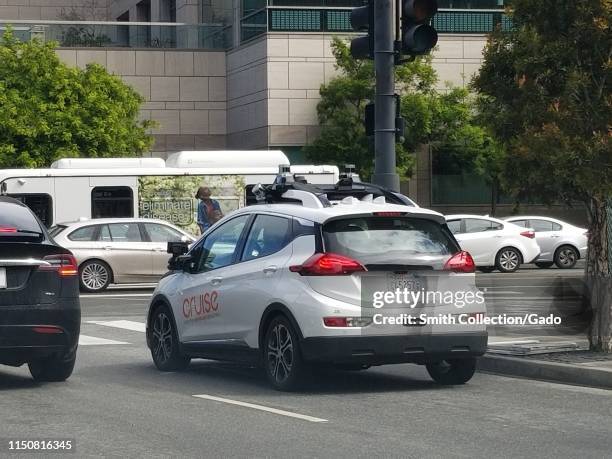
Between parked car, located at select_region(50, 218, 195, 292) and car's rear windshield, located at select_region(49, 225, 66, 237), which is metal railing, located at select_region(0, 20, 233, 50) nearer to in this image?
car's rear windshield, located at select_region(49, 225, 66, 237)

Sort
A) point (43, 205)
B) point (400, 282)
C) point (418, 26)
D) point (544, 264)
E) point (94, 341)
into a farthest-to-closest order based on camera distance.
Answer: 1. point (544, 264)
2. point (43, 205)
3. point (94, 341)
4. point (418, 26)
5. point (400, 282)

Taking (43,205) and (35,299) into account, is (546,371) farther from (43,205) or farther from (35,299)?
(43,205)

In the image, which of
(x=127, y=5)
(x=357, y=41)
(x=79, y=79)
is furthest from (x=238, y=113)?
(x=357, y=41)

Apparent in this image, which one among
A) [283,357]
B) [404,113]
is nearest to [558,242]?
[404,113]

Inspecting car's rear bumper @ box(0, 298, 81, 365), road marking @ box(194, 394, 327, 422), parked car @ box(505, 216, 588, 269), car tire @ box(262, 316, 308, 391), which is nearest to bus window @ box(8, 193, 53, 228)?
parked car @ box(505, 216, 588, 269)

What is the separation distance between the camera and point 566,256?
3309 centimetres

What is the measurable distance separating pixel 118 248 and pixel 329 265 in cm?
1601

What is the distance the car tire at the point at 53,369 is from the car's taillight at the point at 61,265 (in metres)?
0.83

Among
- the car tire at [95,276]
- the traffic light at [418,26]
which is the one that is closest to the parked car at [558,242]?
the car tire at [95,276]

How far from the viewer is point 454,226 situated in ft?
103

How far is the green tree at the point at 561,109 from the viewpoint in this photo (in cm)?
1273

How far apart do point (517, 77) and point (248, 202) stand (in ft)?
60.7

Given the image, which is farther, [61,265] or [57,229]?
[57,229]

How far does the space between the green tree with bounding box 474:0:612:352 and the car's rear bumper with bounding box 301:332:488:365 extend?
6.92 ft
